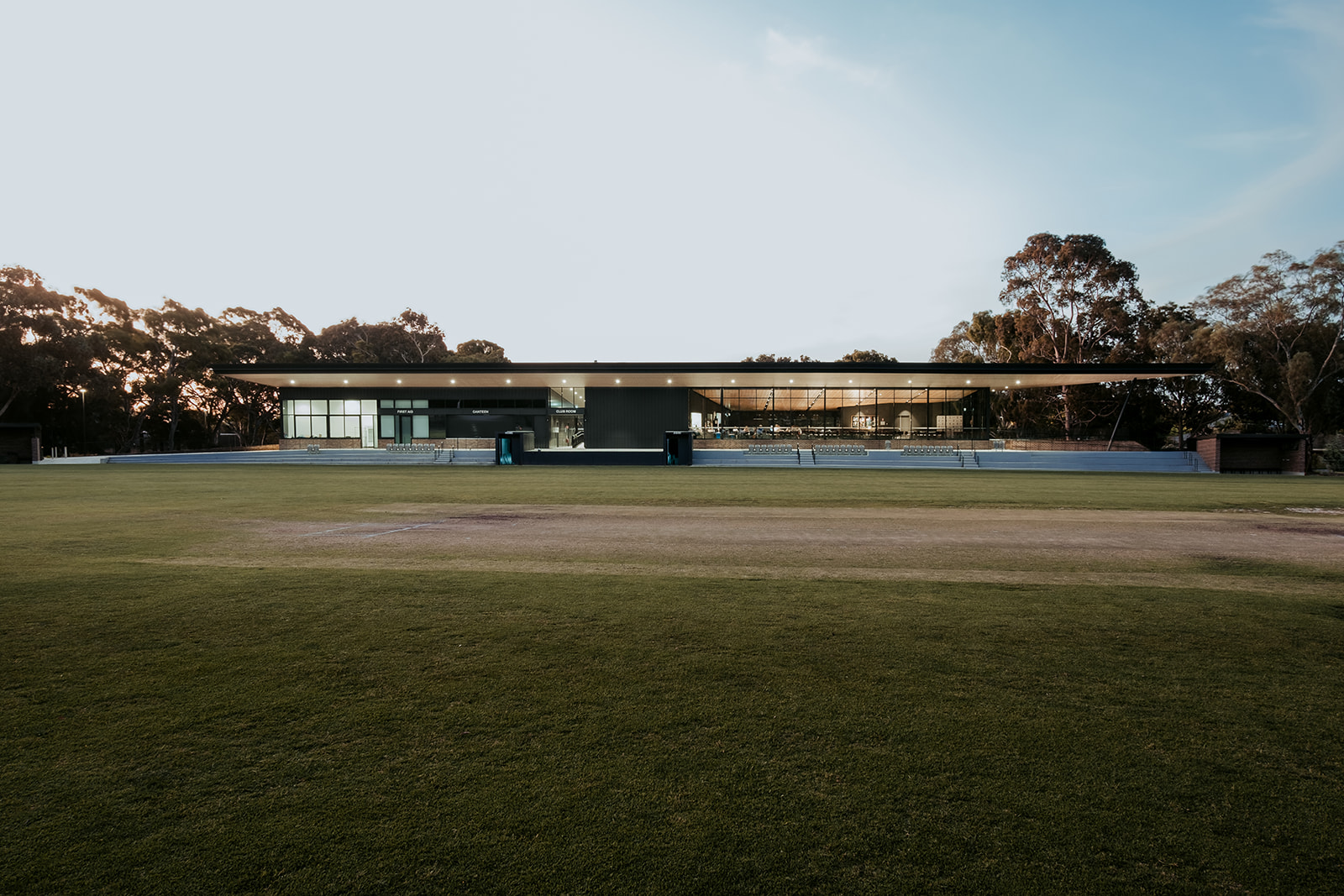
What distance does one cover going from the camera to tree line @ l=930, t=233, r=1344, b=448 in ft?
132

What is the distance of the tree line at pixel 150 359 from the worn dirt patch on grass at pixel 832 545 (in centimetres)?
4059

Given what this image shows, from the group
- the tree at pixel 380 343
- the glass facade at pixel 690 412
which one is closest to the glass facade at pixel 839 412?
the glass facade at pixel 690 412

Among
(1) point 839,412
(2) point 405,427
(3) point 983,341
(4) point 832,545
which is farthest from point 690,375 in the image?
(3) point 983,341

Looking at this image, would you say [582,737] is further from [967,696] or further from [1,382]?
[1,382]

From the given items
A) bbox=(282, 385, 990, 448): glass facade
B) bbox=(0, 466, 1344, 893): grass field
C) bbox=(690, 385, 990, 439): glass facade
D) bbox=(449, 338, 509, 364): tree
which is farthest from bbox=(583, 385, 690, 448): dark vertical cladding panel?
bbox=(0, 466, 1344, 893): grass field

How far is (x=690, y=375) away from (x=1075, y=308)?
34335 millimetres

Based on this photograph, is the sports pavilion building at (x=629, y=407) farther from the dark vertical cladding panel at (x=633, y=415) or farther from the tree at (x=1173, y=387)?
the tree at (x=1173, y=387)

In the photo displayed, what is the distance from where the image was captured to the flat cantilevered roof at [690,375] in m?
34.5

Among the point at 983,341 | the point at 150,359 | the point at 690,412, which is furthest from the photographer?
the point at 983,341

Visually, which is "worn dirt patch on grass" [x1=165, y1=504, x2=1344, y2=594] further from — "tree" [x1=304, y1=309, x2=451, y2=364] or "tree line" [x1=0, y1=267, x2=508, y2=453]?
"tree" [x1=304, y1=309, x2=451, y2=364]

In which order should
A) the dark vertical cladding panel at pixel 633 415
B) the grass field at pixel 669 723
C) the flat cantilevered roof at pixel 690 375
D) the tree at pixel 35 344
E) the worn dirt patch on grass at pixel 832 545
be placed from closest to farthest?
the grass field at pixel 669 723, the worn dirt patch on grass at pixel 832 545, the flat cantilevered roof at pixel 690 375, the tree at pixel 35 344, the dark vertical cladding panel at pixel 633 415

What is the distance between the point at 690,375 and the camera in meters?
35.8

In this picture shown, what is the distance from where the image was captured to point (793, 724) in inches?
126

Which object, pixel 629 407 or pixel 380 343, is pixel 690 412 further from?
pixel 380 343
